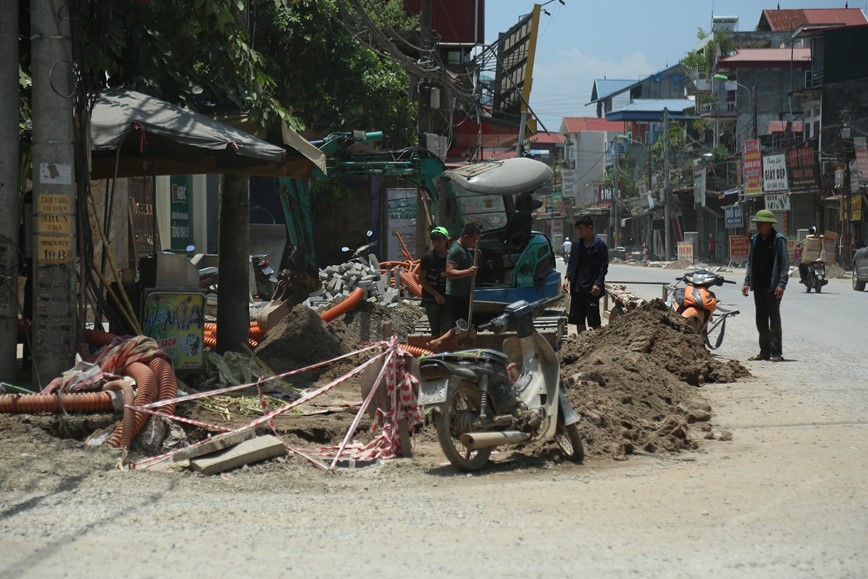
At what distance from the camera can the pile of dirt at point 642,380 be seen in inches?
314

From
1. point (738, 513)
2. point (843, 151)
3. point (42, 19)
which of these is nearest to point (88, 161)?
point (42, 19)

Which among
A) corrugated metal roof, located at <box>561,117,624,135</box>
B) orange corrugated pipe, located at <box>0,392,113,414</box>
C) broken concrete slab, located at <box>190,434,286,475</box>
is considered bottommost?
broken concrete slab, located at <box>190,434,286,475</box>

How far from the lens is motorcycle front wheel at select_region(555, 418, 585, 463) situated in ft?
24.2

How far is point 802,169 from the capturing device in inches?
2101

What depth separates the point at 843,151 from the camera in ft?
155

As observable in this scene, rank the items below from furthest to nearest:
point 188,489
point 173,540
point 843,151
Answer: point 843,151, point 188,489, point 173,540

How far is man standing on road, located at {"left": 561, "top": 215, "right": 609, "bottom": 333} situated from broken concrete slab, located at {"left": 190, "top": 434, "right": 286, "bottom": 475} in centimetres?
607

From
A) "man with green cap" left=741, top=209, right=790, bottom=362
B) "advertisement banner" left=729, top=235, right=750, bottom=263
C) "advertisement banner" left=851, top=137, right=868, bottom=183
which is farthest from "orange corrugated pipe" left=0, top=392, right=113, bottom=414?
"advertisement banner" left=729, top=235, right=750, bottom=263

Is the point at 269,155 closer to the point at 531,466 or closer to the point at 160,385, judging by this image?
the point at 160,385

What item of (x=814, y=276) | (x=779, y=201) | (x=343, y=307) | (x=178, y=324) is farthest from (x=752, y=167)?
(x=178, y=324)

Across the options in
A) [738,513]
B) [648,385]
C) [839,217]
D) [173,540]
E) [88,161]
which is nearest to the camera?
[173,540]

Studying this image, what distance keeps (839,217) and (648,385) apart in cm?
4490

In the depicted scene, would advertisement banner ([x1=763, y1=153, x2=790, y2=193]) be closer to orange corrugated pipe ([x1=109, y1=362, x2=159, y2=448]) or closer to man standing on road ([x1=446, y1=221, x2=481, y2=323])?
man standing on road ([x1=446, y1=221, x2=481, y2=323])

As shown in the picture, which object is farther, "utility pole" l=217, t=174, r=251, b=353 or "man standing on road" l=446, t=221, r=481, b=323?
"utility pole" l=217, t=174, r=251, b=353
